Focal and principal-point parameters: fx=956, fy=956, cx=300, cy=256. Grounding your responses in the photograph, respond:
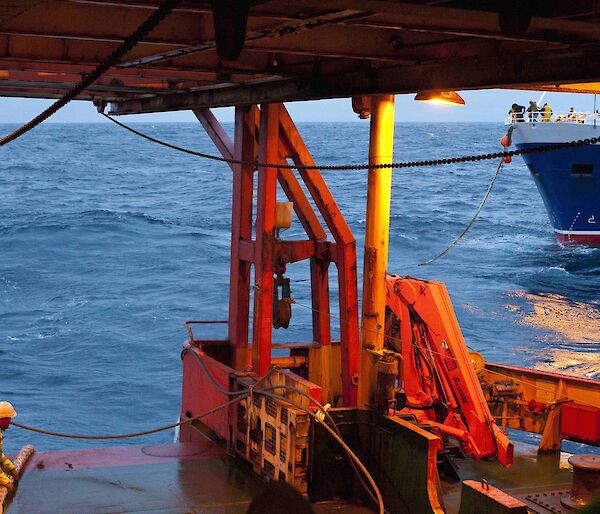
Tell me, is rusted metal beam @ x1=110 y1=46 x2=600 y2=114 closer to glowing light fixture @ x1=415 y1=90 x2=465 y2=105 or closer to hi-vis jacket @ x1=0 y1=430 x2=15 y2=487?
glowing light fixture @ x1=415 y1=90 x2=465 y2=105

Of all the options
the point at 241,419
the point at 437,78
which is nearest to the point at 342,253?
the point at 241,419

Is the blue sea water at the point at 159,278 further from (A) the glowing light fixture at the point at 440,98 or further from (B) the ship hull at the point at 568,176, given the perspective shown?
(A) the glowing light fixture at the point at 440,98

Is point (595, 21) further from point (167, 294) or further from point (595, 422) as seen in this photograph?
point (167, 294)

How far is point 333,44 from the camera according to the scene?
8.28m

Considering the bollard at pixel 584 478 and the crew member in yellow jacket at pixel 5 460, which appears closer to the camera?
the bollard at pixel 584 478

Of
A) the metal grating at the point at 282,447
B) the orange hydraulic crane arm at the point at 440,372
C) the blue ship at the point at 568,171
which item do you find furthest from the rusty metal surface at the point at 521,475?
the blue ship at the point at 568,171

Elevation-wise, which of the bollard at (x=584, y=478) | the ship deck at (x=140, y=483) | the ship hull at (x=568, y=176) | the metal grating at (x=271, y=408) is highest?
the ship hull at (x=568, y=176)

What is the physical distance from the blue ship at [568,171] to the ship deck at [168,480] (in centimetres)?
3562

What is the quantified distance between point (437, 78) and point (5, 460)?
587 centimetres

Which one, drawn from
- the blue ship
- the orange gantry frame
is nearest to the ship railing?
the blue ship

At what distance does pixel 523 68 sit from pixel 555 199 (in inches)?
1672

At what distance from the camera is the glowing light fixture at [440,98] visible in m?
9.43

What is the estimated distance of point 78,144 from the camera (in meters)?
106

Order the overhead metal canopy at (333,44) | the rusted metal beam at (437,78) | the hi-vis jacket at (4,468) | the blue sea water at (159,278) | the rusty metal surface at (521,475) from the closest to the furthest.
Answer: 1. the overhead metal canopy at (333,44)
2. the rusted metal beam at (437,78)
3. the hi-vis jacket at (4,468)
4. the rusty metal surface at (521,475)
5. the blue sea water at (159,278)
